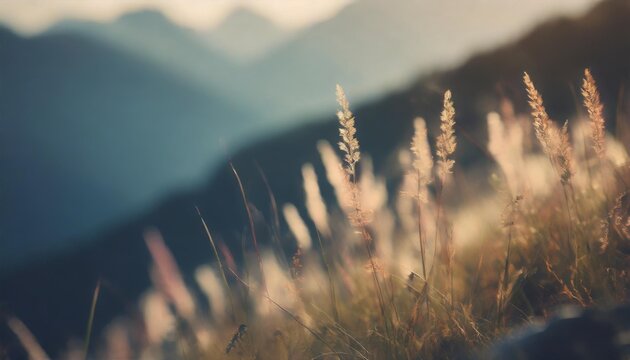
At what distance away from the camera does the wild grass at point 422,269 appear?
6.28 ft

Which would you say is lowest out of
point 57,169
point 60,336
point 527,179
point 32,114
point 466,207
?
point 60,336

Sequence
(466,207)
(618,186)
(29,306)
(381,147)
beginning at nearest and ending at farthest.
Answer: (618,186) → (466,207) → (381,147) → (29,306)

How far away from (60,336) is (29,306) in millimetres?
6297

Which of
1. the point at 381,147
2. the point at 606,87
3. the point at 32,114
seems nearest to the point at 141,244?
the point at 381,147

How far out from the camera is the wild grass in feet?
6.28

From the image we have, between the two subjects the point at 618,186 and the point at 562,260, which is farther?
the point at 618,186

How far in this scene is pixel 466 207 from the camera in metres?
4.52

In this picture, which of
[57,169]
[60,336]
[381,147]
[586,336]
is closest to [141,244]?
[60,336]

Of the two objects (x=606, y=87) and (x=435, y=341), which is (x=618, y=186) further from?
(x=606, y=87)

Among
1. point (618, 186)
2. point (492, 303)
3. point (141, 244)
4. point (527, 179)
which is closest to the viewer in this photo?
point (492, 303)

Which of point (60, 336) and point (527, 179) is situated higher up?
point (527, 179)

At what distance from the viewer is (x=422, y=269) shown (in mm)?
2965

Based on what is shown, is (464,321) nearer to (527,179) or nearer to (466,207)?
(527,179)

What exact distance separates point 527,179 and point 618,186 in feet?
2.00
